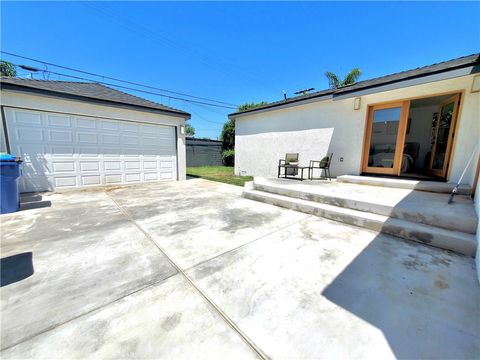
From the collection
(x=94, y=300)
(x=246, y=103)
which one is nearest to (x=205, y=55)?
(x=246, y=103)

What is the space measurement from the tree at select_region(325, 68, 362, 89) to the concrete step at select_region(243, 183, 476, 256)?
41.4 ft

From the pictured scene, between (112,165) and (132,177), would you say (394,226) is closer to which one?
(132,177)

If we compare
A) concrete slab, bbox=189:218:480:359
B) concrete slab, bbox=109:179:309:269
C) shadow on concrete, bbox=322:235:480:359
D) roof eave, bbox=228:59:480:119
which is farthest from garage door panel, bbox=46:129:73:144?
shadow on concrete, bbox=322:235:480:359

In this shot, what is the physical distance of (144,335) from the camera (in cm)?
119

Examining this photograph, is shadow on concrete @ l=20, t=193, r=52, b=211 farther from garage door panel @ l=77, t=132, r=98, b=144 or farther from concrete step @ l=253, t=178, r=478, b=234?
concrete step @ l=253, t=178, r=478, b=234

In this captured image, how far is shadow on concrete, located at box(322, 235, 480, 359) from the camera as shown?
114 cm

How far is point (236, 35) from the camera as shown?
33.7ft

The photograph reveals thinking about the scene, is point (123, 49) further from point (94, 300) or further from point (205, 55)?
point (94, 300)

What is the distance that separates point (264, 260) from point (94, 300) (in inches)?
60.4

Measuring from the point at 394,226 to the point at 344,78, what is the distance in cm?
1404

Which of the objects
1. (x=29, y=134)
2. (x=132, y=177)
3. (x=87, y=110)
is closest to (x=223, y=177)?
(x=132, y=177)

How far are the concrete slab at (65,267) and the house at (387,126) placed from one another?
18.3ft

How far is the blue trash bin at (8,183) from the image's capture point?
350 cm

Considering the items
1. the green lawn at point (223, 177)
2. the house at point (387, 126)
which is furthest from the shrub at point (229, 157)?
the house at point (387, 126)
